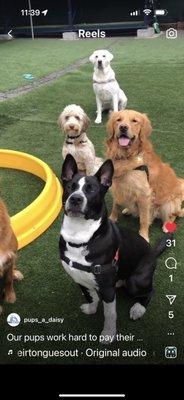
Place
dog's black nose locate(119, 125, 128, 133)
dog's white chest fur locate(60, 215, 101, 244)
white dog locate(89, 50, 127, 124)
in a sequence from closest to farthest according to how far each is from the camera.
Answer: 1. dog's white chest fur locate(60, 215, 101, 244)
2. dog's black nose locate(119, 125, 128, 133)
3. white dog locate(89, 50, 127, 124)

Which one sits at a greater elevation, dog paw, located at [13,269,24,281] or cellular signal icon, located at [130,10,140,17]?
cellular signal icon, located at [130,10,140,17]

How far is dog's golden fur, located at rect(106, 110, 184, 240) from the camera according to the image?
132 inches

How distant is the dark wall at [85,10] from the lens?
87.9 inches

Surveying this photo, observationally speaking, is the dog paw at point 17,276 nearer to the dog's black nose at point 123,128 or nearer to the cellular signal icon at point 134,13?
the dog's black nose at point 123,128

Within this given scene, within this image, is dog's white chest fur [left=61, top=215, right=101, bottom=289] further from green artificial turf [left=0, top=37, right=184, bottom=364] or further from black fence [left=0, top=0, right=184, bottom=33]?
black fence [left=0, top=0, right=184, bottom=33]

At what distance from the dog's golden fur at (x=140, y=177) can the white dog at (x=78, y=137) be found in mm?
933

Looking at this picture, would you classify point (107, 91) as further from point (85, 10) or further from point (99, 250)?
point (99, 250)

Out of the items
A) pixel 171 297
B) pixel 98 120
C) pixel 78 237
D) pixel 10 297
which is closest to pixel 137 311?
pixel 171 297

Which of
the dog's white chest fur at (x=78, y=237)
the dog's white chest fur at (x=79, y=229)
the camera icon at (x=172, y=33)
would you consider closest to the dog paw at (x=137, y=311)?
the dog's white chest fur at (x=78, y=237)

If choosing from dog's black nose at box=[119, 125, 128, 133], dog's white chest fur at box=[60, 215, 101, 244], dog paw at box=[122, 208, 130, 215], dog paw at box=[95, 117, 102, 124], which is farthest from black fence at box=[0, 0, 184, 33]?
dog paw at box=[95, 117, 102, 124]

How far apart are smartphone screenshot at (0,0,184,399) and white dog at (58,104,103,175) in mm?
14

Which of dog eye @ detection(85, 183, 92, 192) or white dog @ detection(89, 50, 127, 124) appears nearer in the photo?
dog eye @ detection(85, 183, 92, 192)

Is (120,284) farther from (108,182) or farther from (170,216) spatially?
(170,216)

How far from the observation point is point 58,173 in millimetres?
4590
